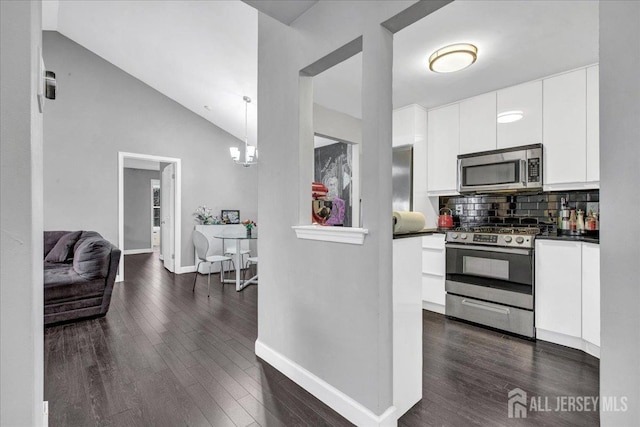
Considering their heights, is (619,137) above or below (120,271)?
above

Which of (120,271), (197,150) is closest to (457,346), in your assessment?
(120,271)

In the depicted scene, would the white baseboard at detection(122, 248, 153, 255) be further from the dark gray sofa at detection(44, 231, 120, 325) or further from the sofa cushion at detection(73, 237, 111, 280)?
the sofa cushion at detection(73, 237, 111, 280)

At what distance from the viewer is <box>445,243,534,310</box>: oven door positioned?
2.60m

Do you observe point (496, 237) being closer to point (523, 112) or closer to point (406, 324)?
point (523, 112)

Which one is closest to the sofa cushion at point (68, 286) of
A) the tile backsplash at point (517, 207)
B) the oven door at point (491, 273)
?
the oven door at point (491, 273)

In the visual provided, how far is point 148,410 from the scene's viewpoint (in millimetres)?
1663

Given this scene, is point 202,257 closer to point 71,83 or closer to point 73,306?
point 73,306

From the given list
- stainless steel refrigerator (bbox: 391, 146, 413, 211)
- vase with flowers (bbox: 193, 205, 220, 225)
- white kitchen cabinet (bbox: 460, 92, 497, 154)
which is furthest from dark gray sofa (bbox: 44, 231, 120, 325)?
white kitchen cabinet (bbox: 460, 92, 497, 154)

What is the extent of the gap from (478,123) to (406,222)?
2.26 metres

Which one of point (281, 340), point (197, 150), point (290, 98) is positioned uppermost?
point (197, 150)

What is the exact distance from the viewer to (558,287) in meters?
2.45

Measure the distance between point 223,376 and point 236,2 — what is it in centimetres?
331

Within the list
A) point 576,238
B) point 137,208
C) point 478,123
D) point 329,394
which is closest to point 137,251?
point 137,208

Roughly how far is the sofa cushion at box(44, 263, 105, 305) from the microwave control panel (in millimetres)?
4664
